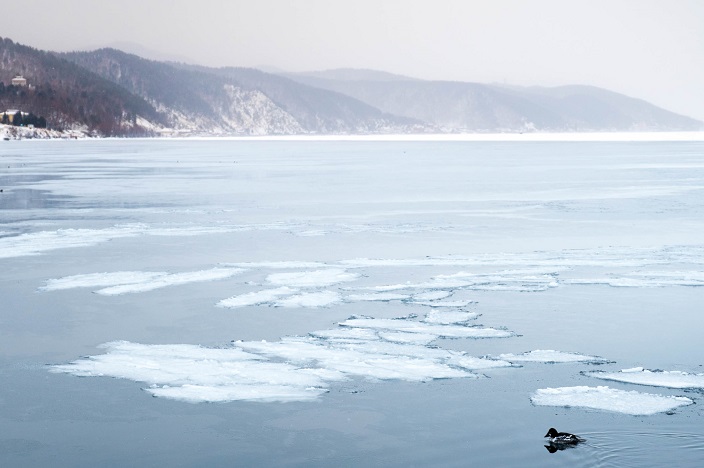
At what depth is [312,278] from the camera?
11734mm

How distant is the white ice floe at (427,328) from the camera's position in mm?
8539

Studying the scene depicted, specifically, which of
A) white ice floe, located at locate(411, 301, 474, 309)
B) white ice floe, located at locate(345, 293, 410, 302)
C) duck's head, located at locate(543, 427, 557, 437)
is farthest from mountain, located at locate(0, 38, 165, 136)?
duck's head, located at locate(543, 427, 557, 437)

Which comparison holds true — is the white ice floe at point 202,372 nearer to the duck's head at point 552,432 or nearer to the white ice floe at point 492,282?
the duck's head at point 552,432

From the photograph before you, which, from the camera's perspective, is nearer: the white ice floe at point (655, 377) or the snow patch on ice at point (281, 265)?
the white ice floe at point (655, 377)

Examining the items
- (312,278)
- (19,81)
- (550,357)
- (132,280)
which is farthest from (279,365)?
(19,81)

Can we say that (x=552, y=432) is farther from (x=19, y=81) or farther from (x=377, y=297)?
→ (x=19, y=81)

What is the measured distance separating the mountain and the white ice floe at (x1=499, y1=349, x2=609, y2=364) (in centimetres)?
15619

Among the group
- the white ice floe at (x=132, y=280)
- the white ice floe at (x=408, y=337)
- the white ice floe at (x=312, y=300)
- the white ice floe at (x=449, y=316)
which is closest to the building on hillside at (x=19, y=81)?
the white ice floe at (x=132, y=280)

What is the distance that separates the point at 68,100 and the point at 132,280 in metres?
168

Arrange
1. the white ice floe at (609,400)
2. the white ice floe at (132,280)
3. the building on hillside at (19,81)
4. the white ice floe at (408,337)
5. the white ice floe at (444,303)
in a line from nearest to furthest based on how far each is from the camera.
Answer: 1. the white ice floe at (609,400)
2. the white ice floe at (408,337)
3. the white ice floe at (444,303)
4. the white ice floe at (132,280)
5. the building on hillside at (19,81)

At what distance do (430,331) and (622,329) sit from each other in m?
1.85

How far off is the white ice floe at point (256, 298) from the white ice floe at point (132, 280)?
1227mm

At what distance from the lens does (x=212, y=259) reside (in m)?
13.5

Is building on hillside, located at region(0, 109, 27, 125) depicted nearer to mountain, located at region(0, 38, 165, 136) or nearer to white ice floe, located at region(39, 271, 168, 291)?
mountain, located at region(0, 38, 165, 136)
